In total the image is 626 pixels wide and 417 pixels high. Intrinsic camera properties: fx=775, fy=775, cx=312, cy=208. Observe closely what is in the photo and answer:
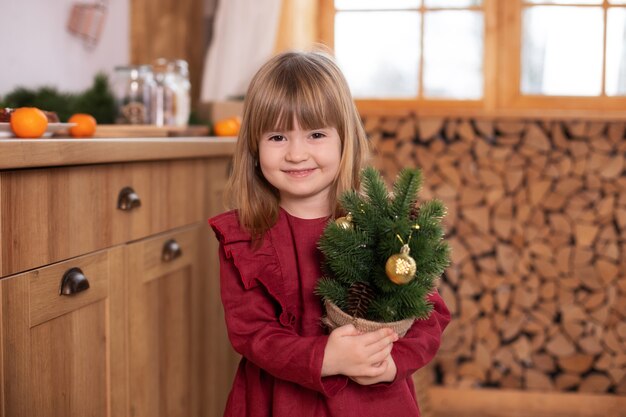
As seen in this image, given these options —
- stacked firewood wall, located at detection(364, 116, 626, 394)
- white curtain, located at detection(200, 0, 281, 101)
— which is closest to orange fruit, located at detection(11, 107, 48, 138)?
white curtain, located at detection(200, 0, 281, 101)

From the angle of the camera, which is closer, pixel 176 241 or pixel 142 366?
pixel 142 366

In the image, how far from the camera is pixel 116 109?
2.26m

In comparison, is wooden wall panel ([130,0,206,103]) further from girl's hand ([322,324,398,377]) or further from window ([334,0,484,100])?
girl's hand ([322,324,398,377])

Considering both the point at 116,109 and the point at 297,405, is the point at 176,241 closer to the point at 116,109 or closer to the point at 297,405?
the point at 116,109

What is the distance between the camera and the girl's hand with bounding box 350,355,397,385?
122 cm

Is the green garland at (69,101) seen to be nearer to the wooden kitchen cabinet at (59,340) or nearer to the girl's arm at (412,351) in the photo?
the wooden kitchen cabinet at (59,340)

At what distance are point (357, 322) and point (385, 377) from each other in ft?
0.40

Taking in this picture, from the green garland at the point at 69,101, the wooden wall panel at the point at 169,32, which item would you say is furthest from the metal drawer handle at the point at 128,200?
the wooden wall panel at the point at 169,32

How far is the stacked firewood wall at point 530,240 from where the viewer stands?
9.73ft

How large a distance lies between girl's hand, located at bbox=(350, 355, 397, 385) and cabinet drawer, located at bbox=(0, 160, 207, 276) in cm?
57

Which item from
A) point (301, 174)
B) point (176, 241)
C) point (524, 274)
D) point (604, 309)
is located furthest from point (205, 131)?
point (604, 309)

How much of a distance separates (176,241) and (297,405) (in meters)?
0.76

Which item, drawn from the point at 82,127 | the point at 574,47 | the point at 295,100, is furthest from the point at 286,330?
the point at 574,47

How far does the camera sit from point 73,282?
140cm
